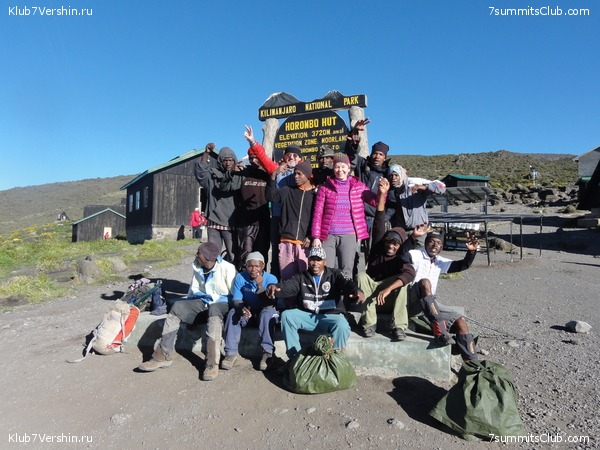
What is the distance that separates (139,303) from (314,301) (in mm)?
2614

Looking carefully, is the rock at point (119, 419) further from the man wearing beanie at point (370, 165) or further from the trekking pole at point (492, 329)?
the trekking pole at point (492, 329)

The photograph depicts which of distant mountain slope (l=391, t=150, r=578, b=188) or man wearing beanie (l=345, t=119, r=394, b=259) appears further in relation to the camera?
distant mountain slope (l=391, t=150, r=578, b=188)

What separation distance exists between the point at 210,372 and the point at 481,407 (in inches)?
97.4

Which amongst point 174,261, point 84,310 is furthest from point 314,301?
point 174,261

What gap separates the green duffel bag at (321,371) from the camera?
12.3 ft

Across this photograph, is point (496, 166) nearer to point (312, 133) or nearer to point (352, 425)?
point (312, 133)

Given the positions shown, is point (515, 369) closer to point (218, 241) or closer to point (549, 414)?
point (549, 414)

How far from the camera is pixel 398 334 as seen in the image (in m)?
4.22

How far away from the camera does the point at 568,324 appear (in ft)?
19.6

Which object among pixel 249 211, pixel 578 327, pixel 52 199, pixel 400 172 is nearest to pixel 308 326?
pixel 249 211

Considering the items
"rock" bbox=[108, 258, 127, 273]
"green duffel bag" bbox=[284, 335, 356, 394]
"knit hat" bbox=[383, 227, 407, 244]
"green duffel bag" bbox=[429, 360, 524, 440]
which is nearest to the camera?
"green duffel bag" bbox=[429, 360, 524, 440]

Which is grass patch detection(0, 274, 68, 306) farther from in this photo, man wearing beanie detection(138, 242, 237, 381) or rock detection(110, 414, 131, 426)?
rock detection(110, 414, 131, 426)

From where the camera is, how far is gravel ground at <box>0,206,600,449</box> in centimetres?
325

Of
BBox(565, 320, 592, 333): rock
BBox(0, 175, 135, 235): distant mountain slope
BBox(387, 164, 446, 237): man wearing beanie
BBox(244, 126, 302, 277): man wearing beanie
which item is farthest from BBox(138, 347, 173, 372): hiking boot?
BBox(0, 175, 135, 235): distant mountain slope
